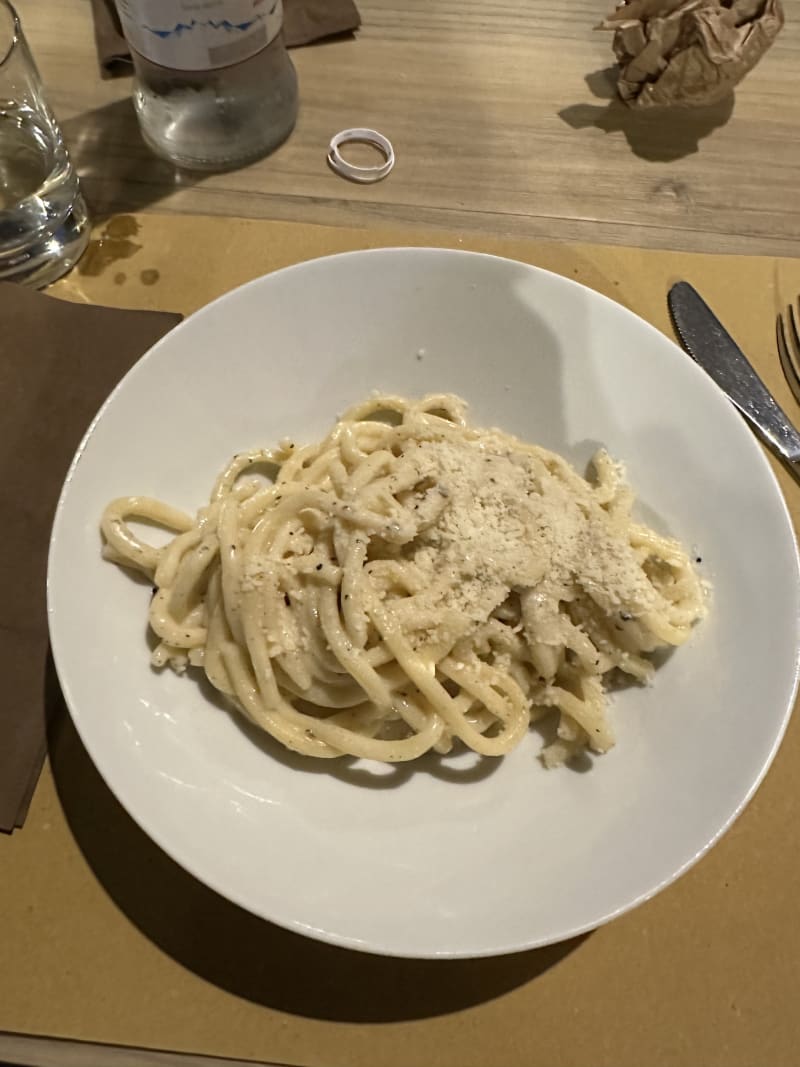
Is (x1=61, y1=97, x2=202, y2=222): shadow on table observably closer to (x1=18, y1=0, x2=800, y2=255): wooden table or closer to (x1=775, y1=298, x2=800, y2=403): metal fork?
(x1=18, y1=0, x2=800, y2=255): wooden table

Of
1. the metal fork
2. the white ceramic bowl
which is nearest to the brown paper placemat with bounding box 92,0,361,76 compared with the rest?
the white ceramic bowl

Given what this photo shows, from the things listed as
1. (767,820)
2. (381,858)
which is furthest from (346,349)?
(767,820)

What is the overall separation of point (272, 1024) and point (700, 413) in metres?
0.82

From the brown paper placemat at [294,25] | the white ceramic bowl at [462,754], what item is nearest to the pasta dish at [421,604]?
the white ceramic bowl at [462,754]

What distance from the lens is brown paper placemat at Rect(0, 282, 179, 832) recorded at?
3.08 feet

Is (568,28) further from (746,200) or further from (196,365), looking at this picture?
(196,365)

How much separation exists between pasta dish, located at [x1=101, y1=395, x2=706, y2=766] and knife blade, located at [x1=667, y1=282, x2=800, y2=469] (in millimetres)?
310

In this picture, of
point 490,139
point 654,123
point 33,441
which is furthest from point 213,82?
point 654,123

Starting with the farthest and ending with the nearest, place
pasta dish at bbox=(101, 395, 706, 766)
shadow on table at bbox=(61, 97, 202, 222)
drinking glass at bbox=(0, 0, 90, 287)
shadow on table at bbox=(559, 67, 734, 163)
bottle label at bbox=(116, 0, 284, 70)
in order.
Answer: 1. shadow on table at bbox=(559, 67, 734, 163)
2. shadow on table at bbox=(61, 97, 202, 222)
3. drinking glass at bbox=(0, 0, 90, 287)
4. bottle label at bbox=(116, 0, 284, 70)
5. pasta dish at bbox=(101, 395, 706, 766)

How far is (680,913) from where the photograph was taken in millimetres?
907

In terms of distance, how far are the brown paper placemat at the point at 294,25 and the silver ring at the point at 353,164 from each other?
0.83 ft

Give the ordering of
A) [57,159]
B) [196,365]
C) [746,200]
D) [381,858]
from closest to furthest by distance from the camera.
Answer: [381,858] < [196,365] < [57,159] < [746,200]

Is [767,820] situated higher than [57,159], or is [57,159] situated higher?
[57,159]

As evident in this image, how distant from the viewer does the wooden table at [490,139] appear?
1.42 metres
